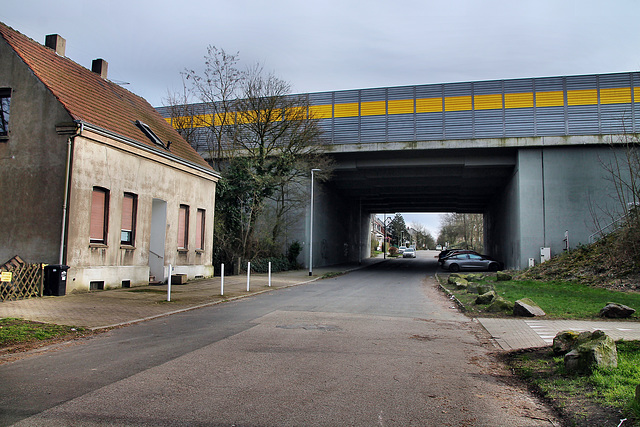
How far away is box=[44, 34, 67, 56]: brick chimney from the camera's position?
1920cm

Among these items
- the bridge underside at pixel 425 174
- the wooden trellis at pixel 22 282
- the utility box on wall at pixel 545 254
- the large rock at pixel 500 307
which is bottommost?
the large rock at pixel 500 307

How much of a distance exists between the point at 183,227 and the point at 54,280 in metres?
8.20

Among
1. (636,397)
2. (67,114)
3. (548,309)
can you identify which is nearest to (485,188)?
(548,309)

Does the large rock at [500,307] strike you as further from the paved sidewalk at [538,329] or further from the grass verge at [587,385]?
the grass verge at [587,385]

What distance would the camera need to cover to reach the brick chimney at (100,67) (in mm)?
21984

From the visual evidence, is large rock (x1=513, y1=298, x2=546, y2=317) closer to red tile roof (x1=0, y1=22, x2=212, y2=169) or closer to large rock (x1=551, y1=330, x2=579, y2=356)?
large rock (x1=551, y1=330, x2=579, y2=356)

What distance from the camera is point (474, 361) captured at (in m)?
7.06

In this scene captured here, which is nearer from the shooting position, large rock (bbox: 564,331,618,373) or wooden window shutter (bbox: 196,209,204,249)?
large rock (bbox: 564,331,618,373)

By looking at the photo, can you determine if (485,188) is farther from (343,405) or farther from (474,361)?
(343,405)

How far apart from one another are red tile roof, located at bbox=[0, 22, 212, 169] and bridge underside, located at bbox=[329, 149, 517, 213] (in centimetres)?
1524

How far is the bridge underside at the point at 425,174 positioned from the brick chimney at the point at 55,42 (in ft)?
59.1

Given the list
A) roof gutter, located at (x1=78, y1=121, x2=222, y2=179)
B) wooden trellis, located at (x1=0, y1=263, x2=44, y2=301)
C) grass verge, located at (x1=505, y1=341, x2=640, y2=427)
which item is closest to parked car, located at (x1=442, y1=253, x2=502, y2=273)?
roof gutter, located at (x1=78, y1=121, x2=222, y2=179)

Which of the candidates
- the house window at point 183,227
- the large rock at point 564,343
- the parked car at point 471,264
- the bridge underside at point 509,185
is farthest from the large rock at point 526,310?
the parked car at point 471,264

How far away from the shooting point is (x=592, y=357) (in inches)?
222
